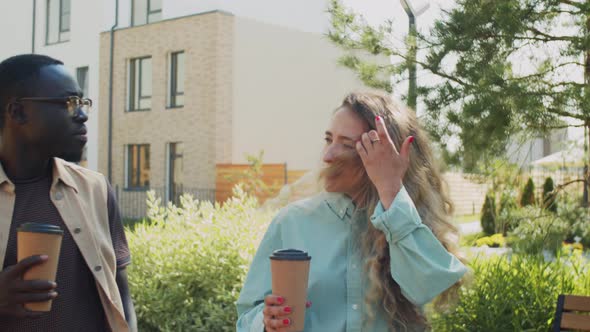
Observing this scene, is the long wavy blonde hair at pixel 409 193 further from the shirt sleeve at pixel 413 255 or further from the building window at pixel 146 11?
the building window at pixel 146 11

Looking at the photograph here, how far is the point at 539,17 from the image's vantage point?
5.39 m

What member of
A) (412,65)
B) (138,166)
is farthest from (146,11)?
(412,65)

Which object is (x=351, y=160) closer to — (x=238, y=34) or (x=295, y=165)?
(x=238, y=34)

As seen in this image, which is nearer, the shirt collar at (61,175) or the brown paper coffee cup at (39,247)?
the brown paper coffee cup at (39,247)

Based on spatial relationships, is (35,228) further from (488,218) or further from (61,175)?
(488,218)

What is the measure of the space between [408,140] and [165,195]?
23.4m

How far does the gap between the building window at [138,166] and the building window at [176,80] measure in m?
1.96

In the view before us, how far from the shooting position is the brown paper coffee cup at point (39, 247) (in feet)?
6.62

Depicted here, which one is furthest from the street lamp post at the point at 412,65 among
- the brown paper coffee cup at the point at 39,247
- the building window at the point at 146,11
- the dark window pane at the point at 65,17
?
the dark window pane at the point at 65,17

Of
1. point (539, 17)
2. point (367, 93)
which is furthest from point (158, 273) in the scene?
point (367, 93)

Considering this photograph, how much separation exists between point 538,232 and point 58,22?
26.2 meters

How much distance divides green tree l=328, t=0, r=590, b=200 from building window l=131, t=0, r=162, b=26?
22.4m

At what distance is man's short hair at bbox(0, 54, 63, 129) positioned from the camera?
2.46m

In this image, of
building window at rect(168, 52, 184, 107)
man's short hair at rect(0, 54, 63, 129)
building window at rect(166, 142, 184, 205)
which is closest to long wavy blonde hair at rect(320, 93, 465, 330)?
man's short hair at rect(0, 54, 63, 129)
